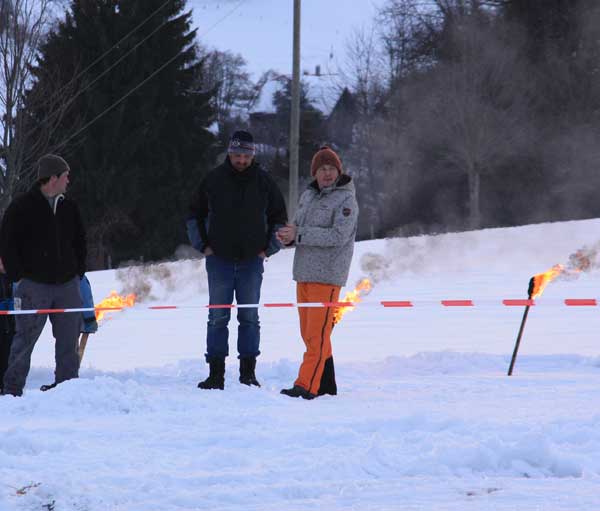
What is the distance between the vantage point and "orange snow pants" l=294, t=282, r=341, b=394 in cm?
654

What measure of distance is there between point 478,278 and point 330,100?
84.7ft

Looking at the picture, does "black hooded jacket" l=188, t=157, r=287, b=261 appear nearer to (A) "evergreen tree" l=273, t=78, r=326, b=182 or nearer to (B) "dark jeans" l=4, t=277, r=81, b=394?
(B) "dark jeans" l=4, t=277, r=81, b=394

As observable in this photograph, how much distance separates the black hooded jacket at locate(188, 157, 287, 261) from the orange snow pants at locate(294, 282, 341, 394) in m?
0.53

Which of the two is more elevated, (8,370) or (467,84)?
(467,84)

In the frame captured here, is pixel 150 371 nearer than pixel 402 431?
No

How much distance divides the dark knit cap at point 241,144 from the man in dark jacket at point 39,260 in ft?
3.77

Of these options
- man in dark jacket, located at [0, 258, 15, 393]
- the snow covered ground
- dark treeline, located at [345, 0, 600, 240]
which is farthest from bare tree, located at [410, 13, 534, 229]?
man in dark jacket, located at [0, 258, 15, 393]

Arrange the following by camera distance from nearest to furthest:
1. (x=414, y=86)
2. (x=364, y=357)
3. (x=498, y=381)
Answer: (x=498, y=381) → (x=364, y=357) → (x=414, y=86)

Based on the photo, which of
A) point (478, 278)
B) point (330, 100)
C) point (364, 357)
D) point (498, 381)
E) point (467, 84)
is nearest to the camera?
point (498, 381)

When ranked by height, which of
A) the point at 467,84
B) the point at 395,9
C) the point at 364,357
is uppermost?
the point at 395,9

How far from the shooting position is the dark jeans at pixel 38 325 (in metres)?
6.52

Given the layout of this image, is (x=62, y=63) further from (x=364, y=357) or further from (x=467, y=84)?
(x=364, y=357)

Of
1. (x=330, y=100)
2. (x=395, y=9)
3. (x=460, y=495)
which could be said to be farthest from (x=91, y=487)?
(x=330, y=100)

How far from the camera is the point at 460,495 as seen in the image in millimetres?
4102
